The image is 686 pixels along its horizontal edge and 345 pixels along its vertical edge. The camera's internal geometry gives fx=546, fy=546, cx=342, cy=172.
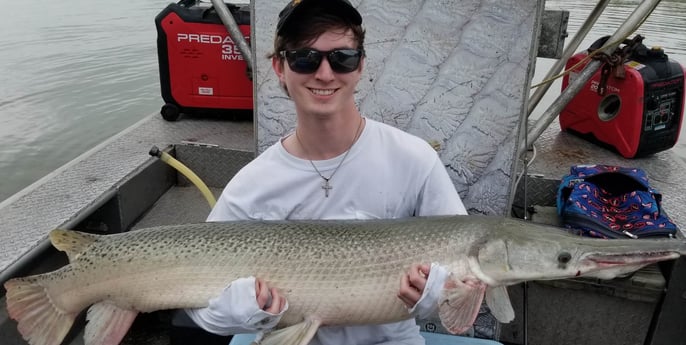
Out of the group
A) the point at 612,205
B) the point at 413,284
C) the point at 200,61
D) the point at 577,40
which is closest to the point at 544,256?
the point at 413,284

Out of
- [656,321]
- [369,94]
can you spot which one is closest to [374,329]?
[369,94]

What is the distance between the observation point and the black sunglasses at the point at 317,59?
2.11 m

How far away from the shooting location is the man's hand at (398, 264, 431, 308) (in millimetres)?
2037

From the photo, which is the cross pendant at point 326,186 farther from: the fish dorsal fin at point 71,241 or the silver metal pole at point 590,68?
the silver metal pole at point 590,68

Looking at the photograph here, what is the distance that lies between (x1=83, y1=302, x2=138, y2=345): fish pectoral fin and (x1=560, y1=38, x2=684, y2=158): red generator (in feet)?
11.3

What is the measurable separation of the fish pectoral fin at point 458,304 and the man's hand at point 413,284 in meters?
0.09

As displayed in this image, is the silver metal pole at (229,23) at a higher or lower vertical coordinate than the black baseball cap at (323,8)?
lower

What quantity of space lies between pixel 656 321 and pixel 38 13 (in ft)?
60.8

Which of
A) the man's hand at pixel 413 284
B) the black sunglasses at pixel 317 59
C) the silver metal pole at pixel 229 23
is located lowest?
the man's hand at pixel 413 284

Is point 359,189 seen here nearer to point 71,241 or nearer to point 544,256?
point 544,256

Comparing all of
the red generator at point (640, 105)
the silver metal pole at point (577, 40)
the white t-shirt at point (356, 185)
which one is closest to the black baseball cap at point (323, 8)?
the white t-shirt at point (356, 185)

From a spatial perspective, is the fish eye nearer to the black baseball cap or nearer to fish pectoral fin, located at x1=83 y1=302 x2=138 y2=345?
the black baseball cap

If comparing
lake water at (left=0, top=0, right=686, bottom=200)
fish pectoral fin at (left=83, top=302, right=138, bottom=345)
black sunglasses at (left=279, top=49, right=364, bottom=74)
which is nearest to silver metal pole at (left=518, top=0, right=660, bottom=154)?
black sunglasses at (left=279, top=49, right=364, bottom=74)

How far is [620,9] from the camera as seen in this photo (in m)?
17.6
